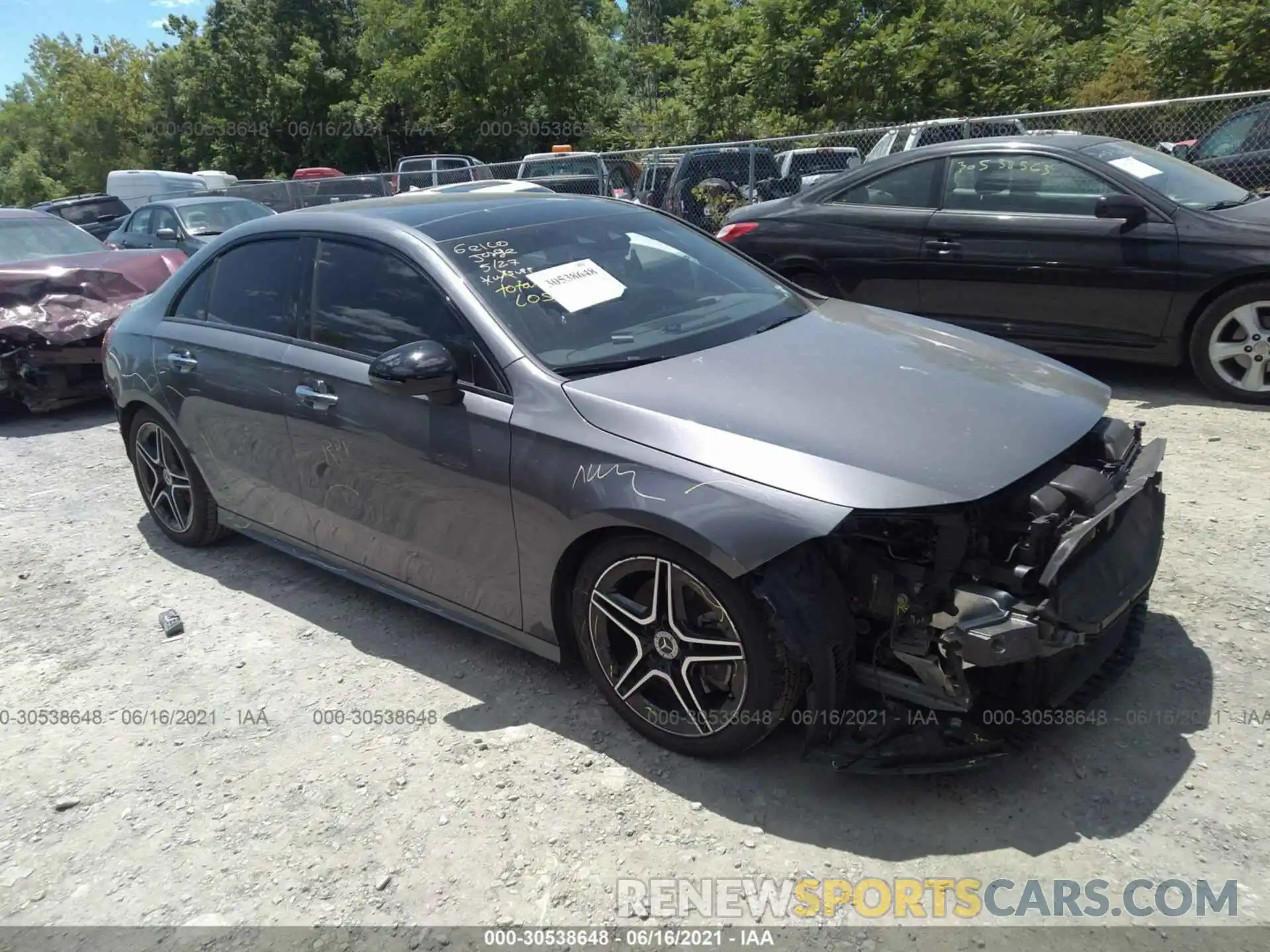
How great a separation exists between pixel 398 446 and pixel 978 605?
2079 mm

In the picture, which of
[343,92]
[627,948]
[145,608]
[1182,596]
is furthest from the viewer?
[343,92]

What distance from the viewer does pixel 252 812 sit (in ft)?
10.1

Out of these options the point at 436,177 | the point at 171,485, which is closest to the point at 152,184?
the point at 436,177

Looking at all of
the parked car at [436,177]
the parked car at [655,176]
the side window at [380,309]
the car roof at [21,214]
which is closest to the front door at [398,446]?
the side window at [380,309]

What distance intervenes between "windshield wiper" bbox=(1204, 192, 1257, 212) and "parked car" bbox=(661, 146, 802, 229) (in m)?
6.53

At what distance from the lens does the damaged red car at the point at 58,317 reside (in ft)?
25.2

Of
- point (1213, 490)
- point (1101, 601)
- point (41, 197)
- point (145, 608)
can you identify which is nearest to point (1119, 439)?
point (1101, 601)

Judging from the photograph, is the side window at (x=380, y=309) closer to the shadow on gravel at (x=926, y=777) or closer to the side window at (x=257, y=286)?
the side window at (x=257, y=286)

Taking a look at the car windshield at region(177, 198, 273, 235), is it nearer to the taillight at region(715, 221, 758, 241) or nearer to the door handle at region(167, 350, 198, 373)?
the taillight at region(715, 221, 758, 241)

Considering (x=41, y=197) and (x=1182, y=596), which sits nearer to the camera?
(x=1182, y=596)

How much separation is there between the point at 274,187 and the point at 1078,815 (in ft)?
65.4

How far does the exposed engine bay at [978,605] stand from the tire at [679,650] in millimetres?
198

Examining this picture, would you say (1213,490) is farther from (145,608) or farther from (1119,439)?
(145,608)
